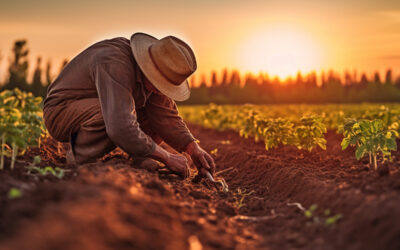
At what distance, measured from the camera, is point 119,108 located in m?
3.40

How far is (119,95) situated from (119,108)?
12cm

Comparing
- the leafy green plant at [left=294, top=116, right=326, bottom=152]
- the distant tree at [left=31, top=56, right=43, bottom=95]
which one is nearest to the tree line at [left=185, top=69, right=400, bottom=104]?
the distant tree at [left=31, top=56, right=43, bottom=95]

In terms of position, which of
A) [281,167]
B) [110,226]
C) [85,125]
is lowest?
[281,167]

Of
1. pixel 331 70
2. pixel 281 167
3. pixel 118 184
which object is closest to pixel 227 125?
pixel 281 167

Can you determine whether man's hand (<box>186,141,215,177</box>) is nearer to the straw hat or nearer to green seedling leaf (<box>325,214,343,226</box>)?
the straw hat

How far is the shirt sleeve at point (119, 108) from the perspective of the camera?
11.2 feet

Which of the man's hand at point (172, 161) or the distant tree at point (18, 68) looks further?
the distant tree at point (18, 68)

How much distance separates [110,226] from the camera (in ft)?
5.74

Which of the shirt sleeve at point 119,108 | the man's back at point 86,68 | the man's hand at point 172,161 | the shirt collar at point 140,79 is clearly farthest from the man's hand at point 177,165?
the man's back at point 86,68

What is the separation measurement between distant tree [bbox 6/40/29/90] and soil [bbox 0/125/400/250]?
1393 inches

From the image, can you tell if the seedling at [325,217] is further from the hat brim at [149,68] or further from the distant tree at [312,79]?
the distant tree at [312,79]

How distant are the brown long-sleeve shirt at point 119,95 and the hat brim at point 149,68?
0.34 ft

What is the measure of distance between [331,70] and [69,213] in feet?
277

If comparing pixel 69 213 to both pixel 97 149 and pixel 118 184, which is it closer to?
pixel 118 184
